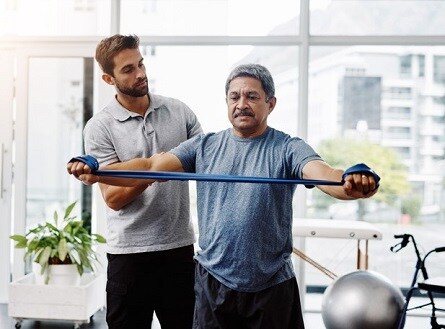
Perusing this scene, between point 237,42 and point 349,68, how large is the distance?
948mm

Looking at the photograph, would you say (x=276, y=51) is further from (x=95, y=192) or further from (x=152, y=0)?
(x=95, y=192)

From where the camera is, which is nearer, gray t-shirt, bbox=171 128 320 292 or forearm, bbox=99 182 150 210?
gray t-shirt, bbox=171 128 320 292

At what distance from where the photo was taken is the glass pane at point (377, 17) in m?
5.57

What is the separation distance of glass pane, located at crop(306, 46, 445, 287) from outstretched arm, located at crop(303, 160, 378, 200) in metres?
3.49

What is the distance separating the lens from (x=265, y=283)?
2.25 metres

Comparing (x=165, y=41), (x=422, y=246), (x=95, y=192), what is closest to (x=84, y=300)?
(x=95, y=192)

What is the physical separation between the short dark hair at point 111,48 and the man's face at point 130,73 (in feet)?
0.06

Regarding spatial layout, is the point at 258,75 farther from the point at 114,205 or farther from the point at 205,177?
the point at 114,205

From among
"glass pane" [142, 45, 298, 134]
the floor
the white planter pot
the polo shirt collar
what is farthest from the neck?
"glass pane" [142, 45, 298, 134]

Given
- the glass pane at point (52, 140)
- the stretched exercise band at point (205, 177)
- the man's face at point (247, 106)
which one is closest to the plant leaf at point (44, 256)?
the glass pane at point (52, 140)

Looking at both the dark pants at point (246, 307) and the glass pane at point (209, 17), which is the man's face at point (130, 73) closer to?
the dark pants at point (246, 307)

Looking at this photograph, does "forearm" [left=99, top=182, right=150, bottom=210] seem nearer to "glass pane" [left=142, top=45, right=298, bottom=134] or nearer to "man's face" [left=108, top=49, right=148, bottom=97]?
"man's face" [left=108, top=49, right=148, bottom=97]

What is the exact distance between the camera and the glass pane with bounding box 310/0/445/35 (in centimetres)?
557

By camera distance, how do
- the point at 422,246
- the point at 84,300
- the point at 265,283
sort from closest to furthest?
1. the point at 265,283
2. the point at 84,300
3. the point at 422,246
